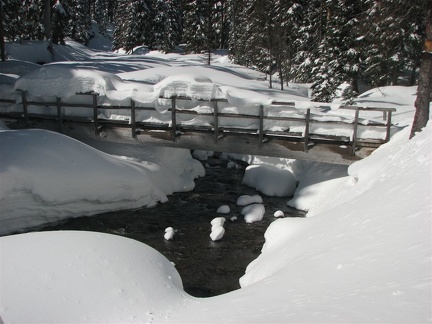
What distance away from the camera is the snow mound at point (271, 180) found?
14321 mm

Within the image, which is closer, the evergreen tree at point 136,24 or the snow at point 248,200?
the snow at point 248,200

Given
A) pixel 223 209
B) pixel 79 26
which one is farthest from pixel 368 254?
pixel 79 26

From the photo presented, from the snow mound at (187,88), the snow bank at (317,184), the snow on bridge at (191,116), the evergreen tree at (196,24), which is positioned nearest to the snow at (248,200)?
the snow bank at (317,184)

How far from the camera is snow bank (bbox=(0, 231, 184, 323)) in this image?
17.8 ft

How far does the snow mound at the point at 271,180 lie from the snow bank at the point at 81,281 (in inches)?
291

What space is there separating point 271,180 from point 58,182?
692 cm

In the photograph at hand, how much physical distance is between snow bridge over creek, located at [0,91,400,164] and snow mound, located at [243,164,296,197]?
186 centimetres

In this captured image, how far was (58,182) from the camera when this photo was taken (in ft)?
39.8

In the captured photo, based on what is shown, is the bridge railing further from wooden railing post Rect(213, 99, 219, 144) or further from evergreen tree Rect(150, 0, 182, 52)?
evergreen tree Rect(150, 0, 182, 52)

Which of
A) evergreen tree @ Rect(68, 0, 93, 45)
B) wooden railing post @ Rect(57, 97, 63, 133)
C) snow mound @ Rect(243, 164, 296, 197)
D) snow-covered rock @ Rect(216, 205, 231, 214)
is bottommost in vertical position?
snow-covered rock @ Rect(216, 205, 231, 214)

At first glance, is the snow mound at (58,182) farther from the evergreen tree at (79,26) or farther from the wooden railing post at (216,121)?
the evergreen tree at (79,26)

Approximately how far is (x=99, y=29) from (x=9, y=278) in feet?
237

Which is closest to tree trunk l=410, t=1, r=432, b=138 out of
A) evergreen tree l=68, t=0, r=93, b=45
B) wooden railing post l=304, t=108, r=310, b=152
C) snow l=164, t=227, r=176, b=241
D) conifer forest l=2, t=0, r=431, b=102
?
conifer forest l=2, t=0, r=431, b=102

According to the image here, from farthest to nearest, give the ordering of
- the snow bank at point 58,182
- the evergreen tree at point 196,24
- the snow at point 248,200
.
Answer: the evergreen tree at point 196,24
the snow at point 248,200
the snow bank at point 58,182
